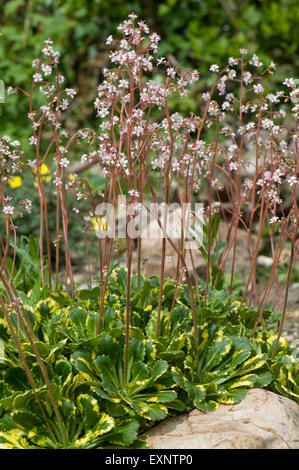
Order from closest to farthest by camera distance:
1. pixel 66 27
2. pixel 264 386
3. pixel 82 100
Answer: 1. pixel 264 386
2. pixel 66 27
3. pixel 82 100

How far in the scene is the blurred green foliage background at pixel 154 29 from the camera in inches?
237

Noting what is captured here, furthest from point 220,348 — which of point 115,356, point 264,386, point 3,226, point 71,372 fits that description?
point 3,226

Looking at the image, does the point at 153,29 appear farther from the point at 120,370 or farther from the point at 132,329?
the point at 120,370

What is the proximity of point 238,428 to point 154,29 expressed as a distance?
222 inches

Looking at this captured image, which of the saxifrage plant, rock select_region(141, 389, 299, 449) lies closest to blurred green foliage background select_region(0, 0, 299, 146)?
the saxifrage plant

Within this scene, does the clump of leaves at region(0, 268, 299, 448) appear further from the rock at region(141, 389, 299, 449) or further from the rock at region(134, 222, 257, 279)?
the rock at region(134, 222, 257, 279)

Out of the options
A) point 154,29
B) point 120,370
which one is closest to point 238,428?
point 120,370

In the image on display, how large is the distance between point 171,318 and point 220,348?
300mm

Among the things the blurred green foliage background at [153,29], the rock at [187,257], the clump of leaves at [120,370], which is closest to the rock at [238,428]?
the clump of leaves at [120,370]

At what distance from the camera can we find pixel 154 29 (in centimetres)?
663

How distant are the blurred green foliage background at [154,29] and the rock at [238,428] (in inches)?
171

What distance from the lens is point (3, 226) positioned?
4316 millimetres

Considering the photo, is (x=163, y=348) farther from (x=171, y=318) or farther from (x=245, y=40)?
(x=245, y=40)
